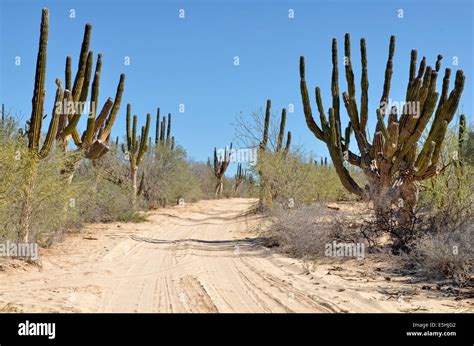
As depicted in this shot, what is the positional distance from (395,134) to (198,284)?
21.3 feet

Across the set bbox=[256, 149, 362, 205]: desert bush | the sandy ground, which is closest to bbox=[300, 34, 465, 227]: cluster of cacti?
the sandy ground

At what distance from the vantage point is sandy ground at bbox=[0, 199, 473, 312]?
19.4 ft

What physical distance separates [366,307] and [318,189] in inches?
657

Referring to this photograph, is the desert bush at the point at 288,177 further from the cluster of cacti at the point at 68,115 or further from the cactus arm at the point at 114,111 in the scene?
the cluster of cacti at the point at 68,115

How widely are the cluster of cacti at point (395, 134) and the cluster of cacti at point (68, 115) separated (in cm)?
630

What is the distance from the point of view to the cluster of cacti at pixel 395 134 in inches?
422

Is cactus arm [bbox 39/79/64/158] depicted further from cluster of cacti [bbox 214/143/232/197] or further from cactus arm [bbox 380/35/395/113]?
cluster of cacti [bbox 214/143/232/197]

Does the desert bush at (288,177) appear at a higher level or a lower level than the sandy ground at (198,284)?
higher

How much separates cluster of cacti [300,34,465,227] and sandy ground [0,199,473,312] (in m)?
2.90

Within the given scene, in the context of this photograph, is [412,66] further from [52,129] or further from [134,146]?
[134,146]

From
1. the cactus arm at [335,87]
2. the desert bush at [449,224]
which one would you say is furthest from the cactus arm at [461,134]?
the cactus arm at [335,87]

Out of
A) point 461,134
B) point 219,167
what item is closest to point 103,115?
point 461,134

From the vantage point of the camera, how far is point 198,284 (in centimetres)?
729
